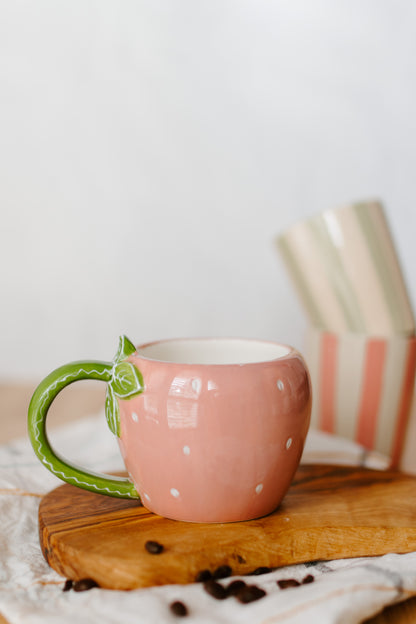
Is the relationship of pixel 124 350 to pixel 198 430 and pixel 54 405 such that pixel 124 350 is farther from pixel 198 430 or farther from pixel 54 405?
pixel 54 405

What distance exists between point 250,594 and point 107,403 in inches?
6.5

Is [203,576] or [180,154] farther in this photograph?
[180,154]

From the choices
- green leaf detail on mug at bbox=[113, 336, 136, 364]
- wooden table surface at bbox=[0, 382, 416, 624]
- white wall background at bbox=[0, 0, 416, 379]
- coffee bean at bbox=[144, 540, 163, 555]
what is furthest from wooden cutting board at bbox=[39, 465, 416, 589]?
white wall background at bbox=[0, 0, 416, 379]

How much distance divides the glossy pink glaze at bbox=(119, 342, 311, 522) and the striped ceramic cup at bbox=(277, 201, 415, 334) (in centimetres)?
22

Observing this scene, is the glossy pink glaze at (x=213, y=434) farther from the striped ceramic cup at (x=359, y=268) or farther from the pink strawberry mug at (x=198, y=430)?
the striped ceramic cup at (x=359, y=268)

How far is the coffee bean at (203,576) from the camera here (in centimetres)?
37

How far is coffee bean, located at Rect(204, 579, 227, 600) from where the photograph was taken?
349mm

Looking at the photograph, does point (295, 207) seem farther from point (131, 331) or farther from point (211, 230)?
point (131, 331)

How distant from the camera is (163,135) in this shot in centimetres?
110

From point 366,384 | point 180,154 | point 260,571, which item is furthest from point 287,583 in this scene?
point 180,154

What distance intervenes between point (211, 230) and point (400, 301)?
556mm

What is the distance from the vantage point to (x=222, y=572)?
38 cm

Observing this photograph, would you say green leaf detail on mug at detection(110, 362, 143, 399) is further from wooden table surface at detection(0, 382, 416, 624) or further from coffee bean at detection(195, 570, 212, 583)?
wooden table surface at detection(0, 382, 416, 624)

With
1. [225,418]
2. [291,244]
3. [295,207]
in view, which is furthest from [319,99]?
[225,418]
